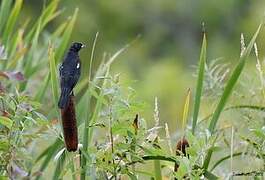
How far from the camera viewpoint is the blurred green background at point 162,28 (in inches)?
772

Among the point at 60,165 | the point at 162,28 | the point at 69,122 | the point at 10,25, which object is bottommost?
the point at 60,165

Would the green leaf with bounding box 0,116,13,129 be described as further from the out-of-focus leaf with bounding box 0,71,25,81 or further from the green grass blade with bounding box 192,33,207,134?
the green grass blade with bounding box 192,33,207,134

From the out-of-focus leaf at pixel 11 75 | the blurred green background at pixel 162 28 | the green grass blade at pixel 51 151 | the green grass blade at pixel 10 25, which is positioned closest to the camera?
the out-of-focus leaf at pixel 11 75

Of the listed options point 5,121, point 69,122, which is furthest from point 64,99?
point 5,121

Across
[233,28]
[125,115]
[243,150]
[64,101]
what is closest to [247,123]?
[243,150]

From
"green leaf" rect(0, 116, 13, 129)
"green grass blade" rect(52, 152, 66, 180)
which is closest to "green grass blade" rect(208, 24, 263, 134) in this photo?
"green grass blade" rect(52, 152, 66, 180)

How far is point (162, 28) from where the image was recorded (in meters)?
22.4

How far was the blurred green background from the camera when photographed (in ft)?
64.3

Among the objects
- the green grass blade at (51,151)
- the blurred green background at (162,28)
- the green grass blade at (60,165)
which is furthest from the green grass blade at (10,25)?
the blurred green background at (162,28)

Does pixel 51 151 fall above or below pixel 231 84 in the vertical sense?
below

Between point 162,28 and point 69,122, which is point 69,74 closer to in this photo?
point 69,122

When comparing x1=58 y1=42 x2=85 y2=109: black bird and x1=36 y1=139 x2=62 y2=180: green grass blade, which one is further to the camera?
x1=36 y1=139 x2=62 y2=180: green grass blade

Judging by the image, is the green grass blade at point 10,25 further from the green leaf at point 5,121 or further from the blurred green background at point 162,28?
Result: the blurred green background at point 162,28

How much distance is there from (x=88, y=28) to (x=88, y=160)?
58.6 feet
